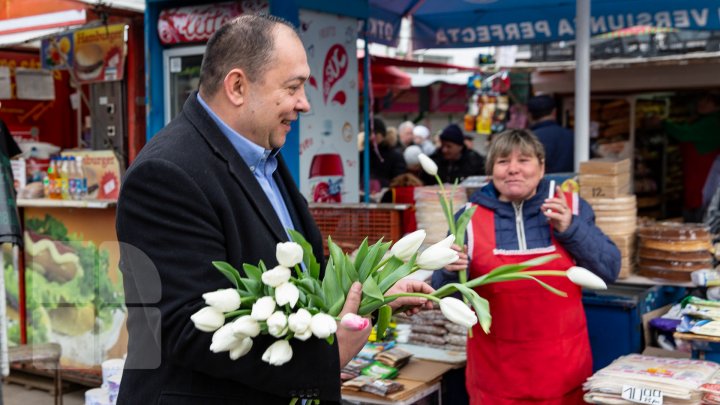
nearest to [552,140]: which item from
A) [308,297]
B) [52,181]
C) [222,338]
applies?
[52,181]

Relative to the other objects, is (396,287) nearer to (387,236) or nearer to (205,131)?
(205,131)

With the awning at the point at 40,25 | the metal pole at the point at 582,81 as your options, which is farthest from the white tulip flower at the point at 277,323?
the awning at the point at 40,25

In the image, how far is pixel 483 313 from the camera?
5.57 ft

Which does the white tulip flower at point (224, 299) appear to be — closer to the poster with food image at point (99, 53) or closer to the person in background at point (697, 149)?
the poster with food image at point (99, 53)

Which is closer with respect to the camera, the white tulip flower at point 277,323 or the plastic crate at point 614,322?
the white tulip flower at point 277,323

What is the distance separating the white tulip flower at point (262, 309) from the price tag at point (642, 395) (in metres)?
2.06

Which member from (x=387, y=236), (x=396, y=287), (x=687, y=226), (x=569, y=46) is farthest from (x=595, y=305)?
(x=569, y=46)

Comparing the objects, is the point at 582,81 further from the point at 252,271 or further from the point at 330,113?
the point at 252,271

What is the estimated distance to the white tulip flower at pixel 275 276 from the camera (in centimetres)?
156

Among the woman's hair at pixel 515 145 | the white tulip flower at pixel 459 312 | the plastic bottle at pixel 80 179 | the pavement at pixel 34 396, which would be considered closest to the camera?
the white tulip flower at pixel 459 312

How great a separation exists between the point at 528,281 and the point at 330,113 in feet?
9.22

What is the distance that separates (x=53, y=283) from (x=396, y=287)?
4.51 m

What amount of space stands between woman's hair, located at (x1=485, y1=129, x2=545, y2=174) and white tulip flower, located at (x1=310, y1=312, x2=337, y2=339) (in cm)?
206

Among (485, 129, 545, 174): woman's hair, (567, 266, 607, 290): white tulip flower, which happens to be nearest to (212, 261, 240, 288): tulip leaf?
(567, 266, 607, 290): white tulip flower
